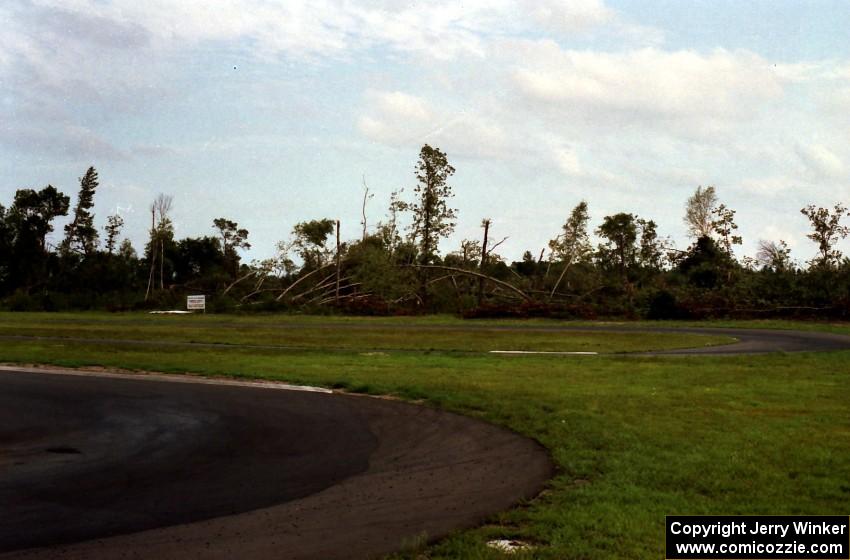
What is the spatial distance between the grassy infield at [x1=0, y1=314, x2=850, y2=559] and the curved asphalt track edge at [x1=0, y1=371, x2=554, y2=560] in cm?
68

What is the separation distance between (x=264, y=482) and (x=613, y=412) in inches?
269

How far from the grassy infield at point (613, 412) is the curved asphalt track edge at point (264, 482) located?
68cm

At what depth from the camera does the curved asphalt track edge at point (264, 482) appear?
21.1 feet

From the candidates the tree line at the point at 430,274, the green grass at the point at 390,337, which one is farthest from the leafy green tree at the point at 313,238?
the green grass at the point at 390,337

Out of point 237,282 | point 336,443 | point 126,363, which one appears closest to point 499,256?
point 237,282

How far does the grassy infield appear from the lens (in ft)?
23.1

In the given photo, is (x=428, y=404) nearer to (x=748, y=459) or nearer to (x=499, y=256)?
(x=748, y=459)

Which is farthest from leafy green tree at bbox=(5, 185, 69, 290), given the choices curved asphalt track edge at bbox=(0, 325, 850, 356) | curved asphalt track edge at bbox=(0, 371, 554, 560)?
curved asphalt track edge at bbox=(0, 371, 554, 560)

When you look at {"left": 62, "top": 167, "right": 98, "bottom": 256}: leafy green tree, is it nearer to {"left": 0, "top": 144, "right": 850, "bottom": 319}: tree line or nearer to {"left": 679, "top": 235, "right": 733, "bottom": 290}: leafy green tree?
{"left": 0, "top": 144, "right": 850, "bottom": 319}: tree line

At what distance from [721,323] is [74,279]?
7058 centimetres

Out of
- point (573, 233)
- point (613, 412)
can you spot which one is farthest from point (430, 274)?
point (613, 412)

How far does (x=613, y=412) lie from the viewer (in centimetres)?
1310

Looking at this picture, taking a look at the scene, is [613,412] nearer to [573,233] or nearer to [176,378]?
[176,378]

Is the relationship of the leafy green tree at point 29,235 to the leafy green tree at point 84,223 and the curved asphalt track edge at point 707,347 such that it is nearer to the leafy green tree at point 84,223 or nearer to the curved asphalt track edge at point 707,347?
the leafy green tree at point 84,223
